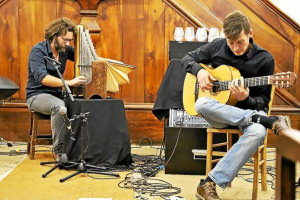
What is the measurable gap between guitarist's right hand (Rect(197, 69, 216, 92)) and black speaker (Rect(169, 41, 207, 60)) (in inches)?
33.3

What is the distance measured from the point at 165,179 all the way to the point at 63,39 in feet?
5.27

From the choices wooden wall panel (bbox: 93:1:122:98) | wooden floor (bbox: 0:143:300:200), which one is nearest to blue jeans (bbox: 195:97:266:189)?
wooden floor (bbox: 0:143:300:200)

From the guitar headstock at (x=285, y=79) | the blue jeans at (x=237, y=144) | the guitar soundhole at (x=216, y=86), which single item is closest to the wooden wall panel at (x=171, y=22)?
the guitar soundhole at (x=216, y=86)

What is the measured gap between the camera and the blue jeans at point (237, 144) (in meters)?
2.54

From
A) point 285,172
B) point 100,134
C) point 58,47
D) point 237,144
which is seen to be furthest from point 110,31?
point 285,172

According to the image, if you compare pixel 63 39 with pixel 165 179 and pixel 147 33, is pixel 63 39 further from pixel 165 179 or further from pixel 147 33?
pixel 165 179

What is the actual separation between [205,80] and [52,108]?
5.01 ft

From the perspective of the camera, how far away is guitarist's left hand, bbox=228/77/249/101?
8.68ft

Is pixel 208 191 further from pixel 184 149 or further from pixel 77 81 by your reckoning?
pixel 77 81

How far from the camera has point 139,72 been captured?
479cm

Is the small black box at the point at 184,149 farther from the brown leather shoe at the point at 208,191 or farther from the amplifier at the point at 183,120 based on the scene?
the brown leather shoe at the point at 208,191

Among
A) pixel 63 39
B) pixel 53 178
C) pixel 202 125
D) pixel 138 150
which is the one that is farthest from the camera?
pixel 138 150

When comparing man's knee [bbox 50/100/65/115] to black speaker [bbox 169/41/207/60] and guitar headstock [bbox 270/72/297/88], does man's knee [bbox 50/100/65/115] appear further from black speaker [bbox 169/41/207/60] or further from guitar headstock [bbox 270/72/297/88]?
guitar headstock [bbox 270/72/297/88]

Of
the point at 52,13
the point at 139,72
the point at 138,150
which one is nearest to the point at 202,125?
the point at 138,150
